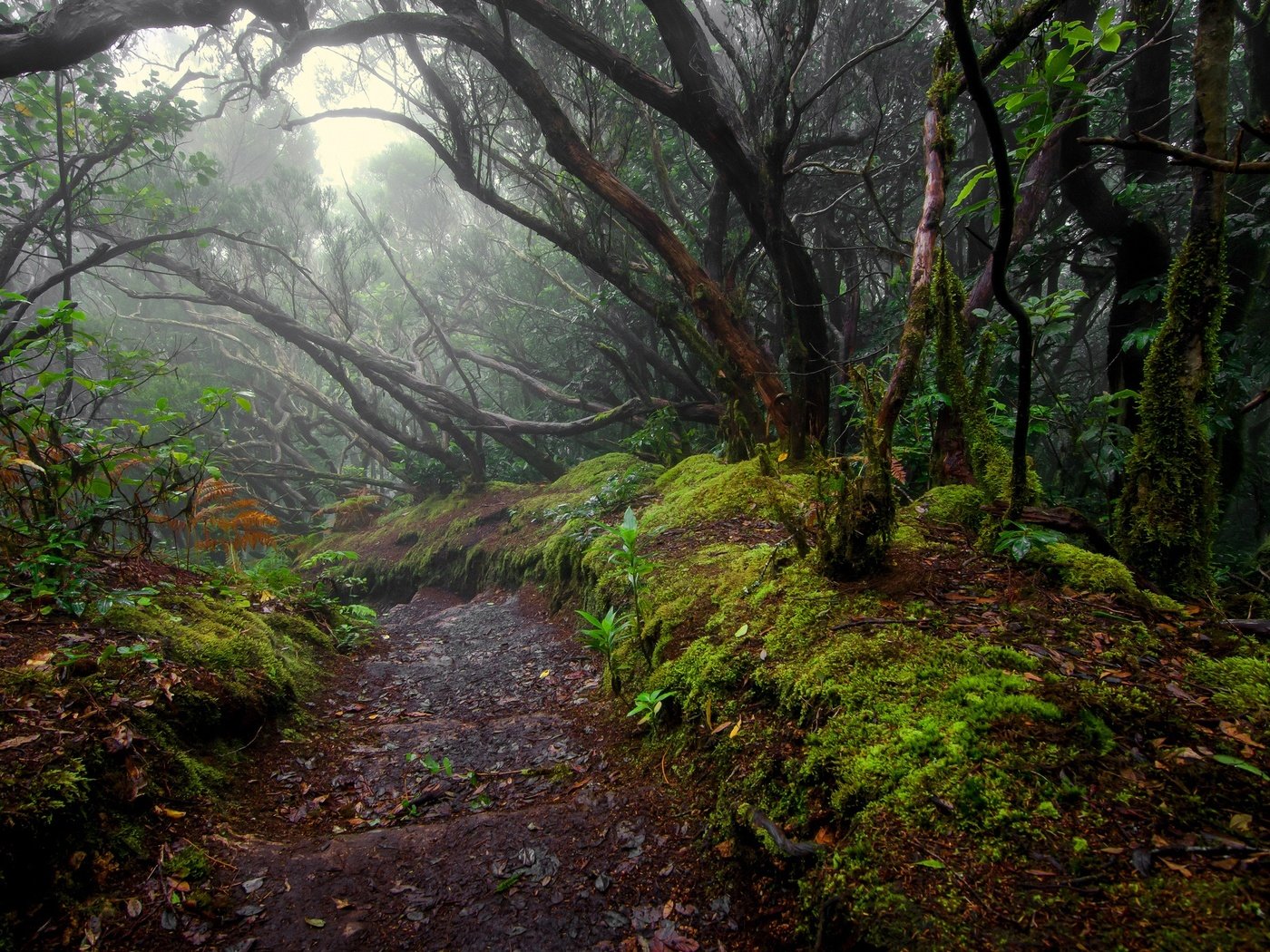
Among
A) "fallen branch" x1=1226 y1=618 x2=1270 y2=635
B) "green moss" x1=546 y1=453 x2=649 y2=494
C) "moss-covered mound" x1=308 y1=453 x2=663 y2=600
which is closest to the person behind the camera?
"fallen branch" x1=1226 y1=618 x2=1270 y2=635

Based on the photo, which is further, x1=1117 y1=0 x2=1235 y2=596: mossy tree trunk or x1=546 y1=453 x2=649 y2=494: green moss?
x1=546 y1=453 x2=649 y2=494: green moss

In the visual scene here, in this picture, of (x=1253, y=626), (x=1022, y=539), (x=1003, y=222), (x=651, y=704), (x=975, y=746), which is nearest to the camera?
(x=975, y=746)

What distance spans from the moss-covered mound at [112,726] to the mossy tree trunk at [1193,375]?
12.2 feet

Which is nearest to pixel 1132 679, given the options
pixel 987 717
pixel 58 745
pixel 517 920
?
pixel 987 717

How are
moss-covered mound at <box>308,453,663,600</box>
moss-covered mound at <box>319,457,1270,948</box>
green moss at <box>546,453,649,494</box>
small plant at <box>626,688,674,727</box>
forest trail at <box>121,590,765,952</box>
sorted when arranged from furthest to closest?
1. green moss at <box>546,453,649,494</box>
2. moss-covered mound at <box>308,453,663,600</box>
3. small plant at <box>626,688,674,727</box>
4. forest trail at <box>121,590,765,952</box>
5. moss-covered mound at <box>319,457,1270,948</box>

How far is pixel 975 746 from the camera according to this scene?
146 centimetres

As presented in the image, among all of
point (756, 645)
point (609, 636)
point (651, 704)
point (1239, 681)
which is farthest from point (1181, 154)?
point (609, 636)

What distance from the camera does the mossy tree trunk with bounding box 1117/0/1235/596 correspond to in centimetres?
206

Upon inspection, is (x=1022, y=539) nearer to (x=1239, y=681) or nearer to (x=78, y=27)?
(x=1239, y=681)

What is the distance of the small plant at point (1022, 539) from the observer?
7.39ft

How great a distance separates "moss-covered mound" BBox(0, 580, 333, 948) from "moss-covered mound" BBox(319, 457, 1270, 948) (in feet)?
5.91

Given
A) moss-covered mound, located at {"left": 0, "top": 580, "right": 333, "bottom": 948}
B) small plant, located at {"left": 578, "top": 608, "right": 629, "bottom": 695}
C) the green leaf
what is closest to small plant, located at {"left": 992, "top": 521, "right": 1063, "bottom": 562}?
the green leaf

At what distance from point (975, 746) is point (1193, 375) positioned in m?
1.76

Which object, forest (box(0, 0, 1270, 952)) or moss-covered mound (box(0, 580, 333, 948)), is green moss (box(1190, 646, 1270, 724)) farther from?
moss-covered mound (box(0, 580, 333, 948))
